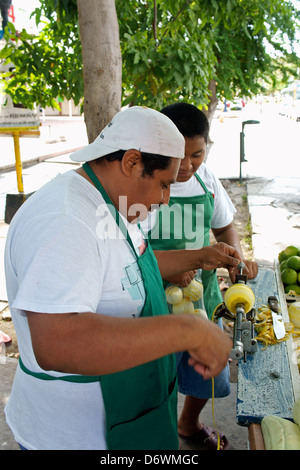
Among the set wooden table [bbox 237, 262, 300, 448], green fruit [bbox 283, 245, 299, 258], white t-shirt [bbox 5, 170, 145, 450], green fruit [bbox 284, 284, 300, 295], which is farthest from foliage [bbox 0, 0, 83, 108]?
wooden table [bbox 237, 262, 300, 448]

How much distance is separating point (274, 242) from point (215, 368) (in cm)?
556

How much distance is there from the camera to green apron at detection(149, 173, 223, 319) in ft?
7.86

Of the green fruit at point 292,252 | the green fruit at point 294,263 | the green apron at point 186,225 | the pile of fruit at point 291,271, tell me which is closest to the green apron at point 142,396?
the green apron at point 186,225

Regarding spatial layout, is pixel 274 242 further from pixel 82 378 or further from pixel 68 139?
pixel 68 139

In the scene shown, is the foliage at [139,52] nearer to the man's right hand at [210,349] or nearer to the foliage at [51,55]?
the foliage at [51,55]

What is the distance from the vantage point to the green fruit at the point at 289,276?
277cm

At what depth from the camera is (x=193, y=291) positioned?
2.27 meters

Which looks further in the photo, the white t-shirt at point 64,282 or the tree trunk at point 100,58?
the tree trunk at point 100,58

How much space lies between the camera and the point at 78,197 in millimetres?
1235

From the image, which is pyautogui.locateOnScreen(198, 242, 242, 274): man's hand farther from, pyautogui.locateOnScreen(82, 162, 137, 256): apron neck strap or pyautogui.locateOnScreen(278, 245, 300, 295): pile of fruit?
pyautogui.locateOnScreen(82, 162, 137, 256): apron neck strap

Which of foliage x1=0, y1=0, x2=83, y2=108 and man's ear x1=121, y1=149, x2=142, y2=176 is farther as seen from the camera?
foliage x1=0, y1=0, x2=83, y2=108

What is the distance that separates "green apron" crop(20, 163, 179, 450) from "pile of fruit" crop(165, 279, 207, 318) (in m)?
Answer: 0.58

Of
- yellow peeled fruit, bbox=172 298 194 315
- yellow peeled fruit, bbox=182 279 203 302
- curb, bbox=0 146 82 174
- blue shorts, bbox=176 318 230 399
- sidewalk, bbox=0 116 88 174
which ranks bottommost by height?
curb, bbox=0 146 82 174

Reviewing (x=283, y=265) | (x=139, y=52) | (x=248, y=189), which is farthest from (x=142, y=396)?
(x=248, y=189)
